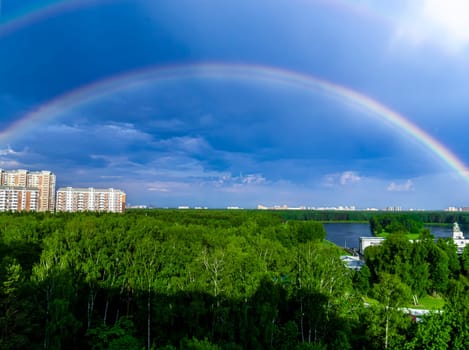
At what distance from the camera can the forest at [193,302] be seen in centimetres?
→ 1087

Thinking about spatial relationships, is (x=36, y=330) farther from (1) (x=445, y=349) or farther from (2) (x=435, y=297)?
(2) (x=435, y=297)

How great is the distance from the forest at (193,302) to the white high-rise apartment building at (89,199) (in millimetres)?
65912

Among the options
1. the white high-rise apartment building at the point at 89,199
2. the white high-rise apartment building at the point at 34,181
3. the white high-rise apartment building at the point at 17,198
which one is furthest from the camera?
the white high-rise apartment building at the point at 89,199

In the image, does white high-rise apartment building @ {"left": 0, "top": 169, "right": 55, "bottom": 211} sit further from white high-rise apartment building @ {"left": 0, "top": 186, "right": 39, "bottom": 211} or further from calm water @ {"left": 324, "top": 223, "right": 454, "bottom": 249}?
calm water @ {"left": 324, "top": 223, "right": 454, "bottom": 249}

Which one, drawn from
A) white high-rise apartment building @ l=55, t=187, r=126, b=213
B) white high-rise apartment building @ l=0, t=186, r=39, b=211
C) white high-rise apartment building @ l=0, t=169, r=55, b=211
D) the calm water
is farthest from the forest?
white high-rise apartment building @ l=55, t=187, r=126, b=213

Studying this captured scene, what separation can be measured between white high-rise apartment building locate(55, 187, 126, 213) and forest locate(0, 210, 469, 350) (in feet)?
216

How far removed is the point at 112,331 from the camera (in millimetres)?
12531

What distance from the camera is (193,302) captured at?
12609 mm

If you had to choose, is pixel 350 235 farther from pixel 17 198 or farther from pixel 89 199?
pixel 17 198

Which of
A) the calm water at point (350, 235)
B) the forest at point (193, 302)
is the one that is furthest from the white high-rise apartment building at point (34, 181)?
the forest at point (193, 302)

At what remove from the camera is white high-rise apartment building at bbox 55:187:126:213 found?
80.1 metres

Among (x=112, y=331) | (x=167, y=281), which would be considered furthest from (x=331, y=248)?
(x=112, y=331)

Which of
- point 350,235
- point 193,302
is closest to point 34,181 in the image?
point 350,235

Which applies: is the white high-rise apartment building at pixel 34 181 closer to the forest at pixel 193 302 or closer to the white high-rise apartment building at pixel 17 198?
the white high-rise apartment building at pixel 17 198
